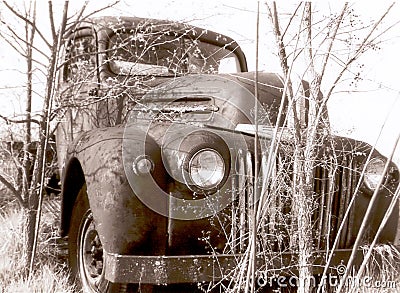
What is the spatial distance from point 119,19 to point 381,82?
6.52ft

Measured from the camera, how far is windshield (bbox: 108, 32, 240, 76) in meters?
3.59

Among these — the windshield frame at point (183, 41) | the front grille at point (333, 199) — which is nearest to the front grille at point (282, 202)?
the front grille at point (333, 199)

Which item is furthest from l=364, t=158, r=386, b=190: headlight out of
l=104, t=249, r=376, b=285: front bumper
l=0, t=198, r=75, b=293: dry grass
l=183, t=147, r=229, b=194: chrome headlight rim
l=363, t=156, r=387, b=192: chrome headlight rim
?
l=0, t=198, r=75, b=293: dry grass

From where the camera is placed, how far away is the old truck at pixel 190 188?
8.09ft

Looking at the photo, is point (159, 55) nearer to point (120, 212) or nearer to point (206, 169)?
point (206, 169)

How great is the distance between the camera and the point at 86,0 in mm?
3340

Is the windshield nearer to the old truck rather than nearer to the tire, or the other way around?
the old truck

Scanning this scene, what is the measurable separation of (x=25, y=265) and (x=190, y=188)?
1409mm

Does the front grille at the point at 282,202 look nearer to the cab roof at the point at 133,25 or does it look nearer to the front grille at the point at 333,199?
the front grille at the point at 333,199

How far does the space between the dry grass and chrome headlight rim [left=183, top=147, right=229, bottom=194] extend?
1.04 metres

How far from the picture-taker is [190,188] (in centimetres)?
249

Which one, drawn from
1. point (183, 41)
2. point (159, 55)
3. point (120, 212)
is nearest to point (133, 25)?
point (159, 55)

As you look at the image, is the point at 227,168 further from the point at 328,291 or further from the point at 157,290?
the point at 328,291

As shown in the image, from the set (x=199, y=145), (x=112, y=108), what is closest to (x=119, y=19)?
(x=112, y=108)
